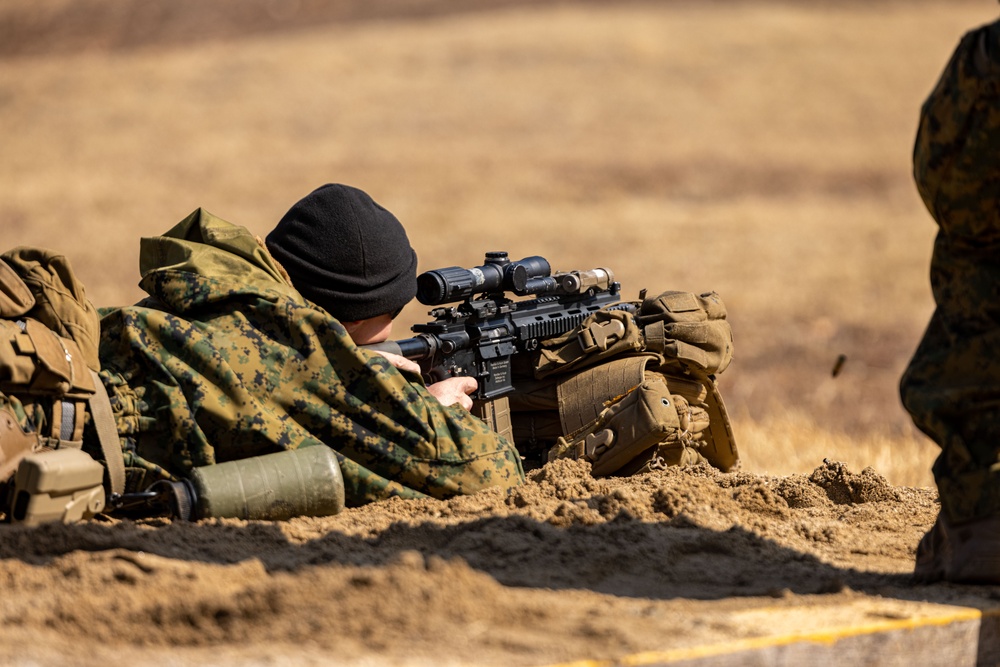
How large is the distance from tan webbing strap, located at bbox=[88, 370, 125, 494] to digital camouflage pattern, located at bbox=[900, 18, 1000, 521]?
2563 millimetres

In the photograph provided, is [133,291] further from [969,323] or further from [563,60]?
[563,60]

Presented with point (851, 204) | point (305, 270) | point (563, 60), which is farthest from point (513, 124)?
point (305, 270)

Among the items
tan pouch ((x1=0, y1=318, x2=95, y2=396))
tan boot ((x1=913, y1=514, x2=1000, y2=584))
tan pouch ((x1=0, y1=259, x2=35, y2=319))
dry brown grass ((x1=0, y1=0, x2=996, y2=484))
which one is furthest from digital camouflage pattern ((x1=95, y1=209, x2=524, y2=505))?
dry brown grass ((x1=0, y1=0, x2=996, y2=484))

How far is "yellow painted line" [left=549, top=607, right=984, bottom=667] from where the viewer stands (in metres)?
3.03

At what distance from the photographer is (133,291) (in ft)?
45.9

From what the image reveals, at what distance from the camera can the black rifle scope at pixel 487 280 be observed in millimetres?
5555

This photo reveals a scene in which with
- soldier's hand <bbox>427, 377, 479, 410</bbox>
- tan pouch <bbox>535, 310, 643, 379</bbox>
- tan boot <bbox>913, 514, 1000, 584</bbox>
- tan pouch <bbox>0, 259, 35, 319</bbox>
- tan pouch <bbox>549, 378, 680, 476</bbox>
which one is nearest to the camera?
tan boot <bbox>913, 514, 1000, 584</bbox>

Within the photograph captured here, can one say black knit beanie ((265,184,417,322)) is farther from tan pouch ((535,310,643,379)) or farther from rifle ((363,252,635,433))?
tan pouch ((535,310,643,379))

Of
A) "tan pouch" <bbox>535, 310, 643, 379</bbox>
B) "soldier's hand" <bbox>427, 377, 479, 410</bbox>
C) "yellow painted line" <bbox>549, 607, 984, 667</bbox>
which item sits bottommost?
"yellow painted line" <bbox>549, 607, 984, 667</bbox>

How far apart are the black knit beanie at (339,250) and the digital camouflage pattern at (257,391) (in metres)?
0.20

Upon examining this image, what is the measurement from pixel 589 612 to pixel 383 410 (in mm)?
1654

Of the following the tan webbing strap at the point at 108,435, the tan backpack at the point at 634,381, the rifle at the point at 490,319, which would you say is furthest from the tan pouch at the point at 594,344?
the tan webbing strap at the point at 108,435

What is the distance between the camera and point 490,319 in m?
5.84

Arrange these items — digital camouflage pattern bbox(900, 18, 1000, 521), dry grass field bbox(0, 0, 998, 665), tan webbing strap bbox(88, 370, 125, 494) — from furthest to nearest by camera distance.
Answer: tan webbing strap bbox(88, 370, 125, 494), digital camouflage pattern bbox(900, 18, 1000, 521), dry grass field bbox(0, 0, 998, 665)
